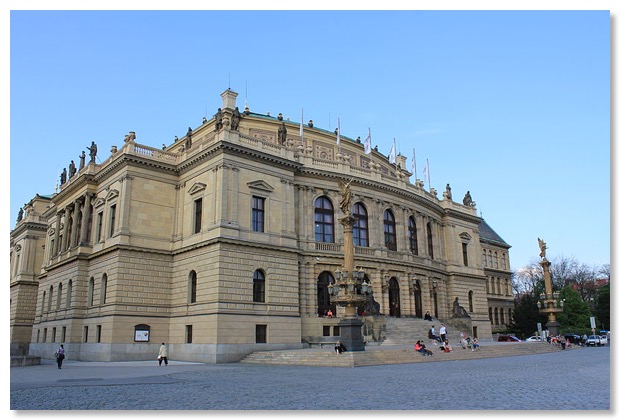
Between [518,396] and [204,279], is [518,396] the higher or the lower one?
the lower one

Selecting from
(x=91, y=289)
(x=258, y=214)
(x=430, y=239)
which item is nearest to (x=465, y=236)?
(x=430, y=239)

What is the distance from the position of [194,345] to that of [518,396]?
1044 inches

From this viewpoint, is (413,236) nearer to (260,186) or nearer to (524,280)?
(260,186)

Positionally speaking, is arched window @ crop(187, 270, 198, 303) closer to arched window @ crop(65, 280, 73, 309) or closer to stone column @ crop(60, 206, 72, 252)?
arched window @ crop(65, 280, 73, 309)

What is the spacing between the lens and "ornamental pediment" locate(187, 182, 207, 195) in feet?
131

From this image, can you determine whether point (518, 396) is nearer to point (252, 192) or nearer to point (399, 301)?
point (252, 192)

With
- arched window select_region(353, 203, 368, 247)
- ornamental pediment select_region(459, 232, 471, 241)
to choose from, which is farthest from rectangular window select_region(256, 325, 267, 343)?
ornamental pediment select_region(459, 232, 471, 241)

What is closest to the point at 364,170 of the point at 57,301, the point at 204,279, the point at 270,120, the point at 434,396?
the point at 270,120

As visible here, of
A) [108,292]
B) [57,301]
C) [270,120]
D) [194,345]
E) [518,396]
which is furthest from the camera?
[270,120]

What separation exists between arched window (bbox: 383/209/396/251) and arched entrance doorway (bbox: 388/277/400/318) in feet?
10.3

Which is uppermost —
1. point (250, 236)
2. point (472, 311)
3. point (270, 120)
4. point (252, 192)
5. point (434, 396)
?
point (270, 120)

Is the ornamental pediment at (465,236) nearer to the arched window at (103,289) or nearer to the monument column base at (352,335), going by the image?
the monument column base at (352,335)

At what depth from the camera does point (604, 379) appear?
18.3 meters

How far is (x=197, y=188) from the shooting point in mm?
40500
